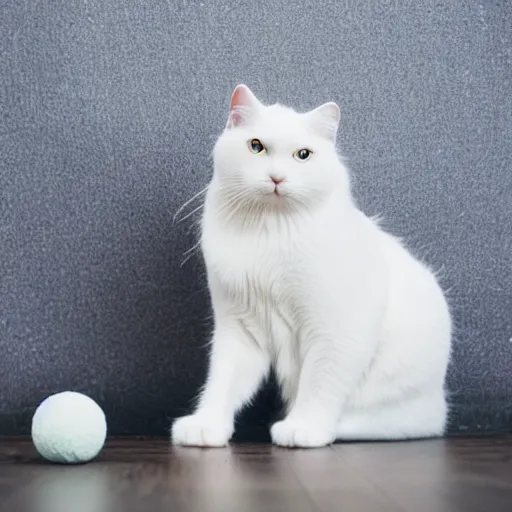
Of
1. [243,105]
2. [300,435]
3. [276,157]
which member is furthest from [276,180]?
[300,435]

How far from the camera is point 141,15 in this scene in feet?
5.46

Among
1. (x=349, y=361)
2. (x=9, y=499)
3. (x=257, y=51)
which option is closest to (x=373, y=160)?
(x=257, y=51)

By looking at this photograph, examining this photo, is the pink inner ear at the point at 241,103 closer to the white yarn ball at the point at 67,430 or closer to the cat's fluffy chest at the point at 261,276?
the cat's fluffy chest at the point at 261,276

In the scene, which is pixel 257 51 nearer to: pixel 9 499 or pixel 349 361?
pixel 349 361

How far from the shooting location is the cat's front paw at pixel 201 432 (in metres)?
1.29

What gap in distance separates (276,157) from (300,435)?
435 mm

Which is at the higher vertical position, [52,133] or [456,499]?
[52,133]

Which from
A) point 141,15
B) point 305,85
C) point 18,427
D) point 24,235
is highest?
point 141,15

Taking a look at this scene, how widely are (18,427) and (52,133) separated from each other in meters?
0.57

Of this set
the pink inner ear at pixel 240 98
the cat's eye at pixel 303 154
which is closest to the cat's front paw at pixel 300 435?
the cat's eye at pixel 303 154

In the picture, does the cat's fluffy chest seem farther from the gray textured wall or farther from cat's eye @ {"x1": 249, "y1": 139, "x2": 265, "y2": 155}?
the gray textured wall

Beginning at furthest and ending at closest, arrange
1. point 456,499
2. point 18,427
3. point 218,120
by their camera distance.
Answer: point 218,120, point 18,427, point 456,499

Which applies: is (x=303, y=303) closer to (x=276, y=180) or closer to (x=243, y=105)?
(x=276, y=180)

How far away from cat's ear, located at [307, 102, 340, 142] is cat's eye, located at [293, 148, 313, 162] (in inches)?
2.2
